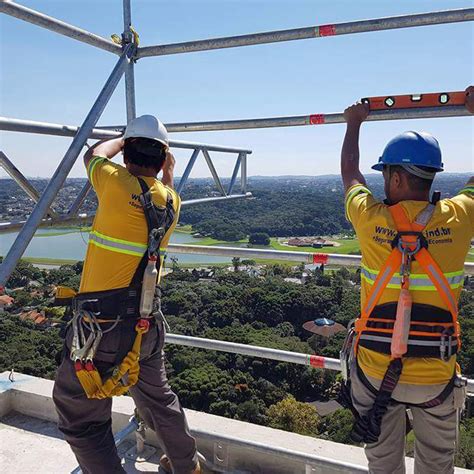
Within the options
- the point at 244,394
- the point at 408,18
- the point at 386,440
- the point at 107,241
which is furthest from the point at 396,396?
the point at 244,394

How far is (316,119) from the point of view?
2.64 meters

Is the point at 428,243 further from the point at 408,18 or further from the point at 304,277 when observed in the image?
the point at 304,277

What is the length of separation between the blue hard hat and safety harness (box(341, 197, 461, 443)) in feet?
0.59

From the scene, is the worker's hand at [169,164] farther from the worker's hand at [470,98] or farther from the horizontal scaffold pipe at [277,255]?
the worker's hand at [470,98]

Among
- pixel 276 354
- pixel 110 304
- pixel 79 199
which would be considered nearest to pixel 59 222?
pixel 79 199

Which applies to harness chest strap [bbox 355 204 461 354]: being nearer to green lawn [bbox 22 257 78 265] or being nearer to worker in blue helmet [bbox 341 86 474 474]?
worker in blue helmet [bbox 341 86 474 474]

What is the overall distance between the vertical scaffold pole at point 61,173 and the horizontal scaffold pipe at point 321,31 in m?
0.39

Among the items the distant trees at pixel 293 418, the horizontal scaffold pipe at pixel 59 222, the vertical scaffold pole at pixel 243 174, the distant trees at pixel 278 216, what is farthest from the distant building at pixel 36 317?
the horizontal scaffold pipe at pixel 59 222

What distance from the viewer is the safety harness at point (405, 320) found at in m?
1.87

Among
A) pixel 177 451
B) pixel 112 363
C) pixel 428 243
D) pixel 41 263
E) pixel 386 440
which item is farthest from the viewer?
pixel 41 263

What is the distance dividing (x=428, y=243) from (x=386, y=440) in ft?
2.92

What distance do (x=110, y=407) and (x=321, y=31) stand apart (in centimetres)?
231

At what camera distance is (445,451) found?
1994mm

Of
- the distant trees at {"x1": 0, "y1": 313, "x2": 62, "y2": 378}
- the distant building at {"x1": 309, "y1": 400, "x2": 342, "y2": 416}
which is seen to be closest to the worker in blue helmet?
the distant trees at {"x1": 0, "y1": 313, "x2": 62, "y2": 378}
